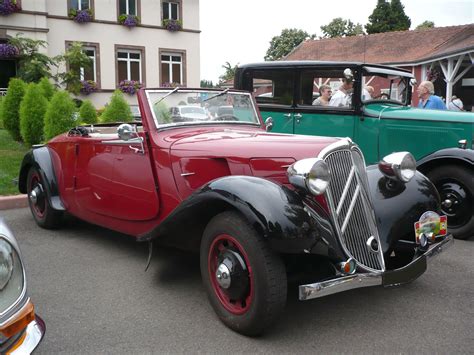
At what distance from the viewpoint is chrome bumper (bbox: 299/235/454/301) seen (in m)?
2.44

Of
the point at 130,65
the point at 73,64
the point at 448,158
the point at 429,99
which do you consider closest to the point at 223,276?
the point at 448,158

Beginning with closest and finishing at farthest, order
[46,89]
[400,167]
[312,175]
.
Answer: [312,175]
[400,167]
[46,89]

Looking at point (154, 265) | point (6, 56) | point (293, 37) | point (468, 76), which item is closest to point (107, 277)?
point (154, 265)

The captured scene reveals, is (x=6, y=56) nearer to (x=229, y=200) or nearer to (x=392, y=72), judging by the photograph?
(x=392, y=72)

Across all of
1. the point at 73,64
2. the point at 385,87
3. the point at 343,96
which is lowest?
the point at 343,96

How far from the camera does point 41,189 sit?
5004 mm

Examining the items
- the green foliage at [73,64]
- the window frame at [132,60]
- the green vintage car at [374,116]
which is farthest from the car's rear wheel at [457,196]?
the window frame at [132,60]

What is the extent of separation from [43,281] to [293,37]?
182 feet

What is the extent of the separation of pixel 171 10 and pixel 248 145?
22276mm

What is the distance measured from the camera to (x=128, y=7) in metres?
22.4

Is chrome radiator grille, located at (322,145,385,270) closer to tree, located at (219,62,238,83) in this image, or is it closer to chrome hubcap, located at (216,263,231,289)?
chrome hubcap, located at (216,263,231,289)

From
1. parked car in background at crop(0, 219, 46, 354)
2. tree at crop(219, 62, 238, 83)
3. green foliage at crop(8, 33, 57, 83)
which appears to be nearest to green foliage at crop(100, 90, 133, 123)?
parked car in background at crop(0, 219, 46, 354)

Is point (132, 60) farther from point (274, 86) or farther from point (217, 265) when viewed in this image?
point (217, 265)

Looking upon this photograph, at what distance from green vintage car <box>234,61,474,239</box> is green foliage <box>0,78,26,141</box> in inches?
234
